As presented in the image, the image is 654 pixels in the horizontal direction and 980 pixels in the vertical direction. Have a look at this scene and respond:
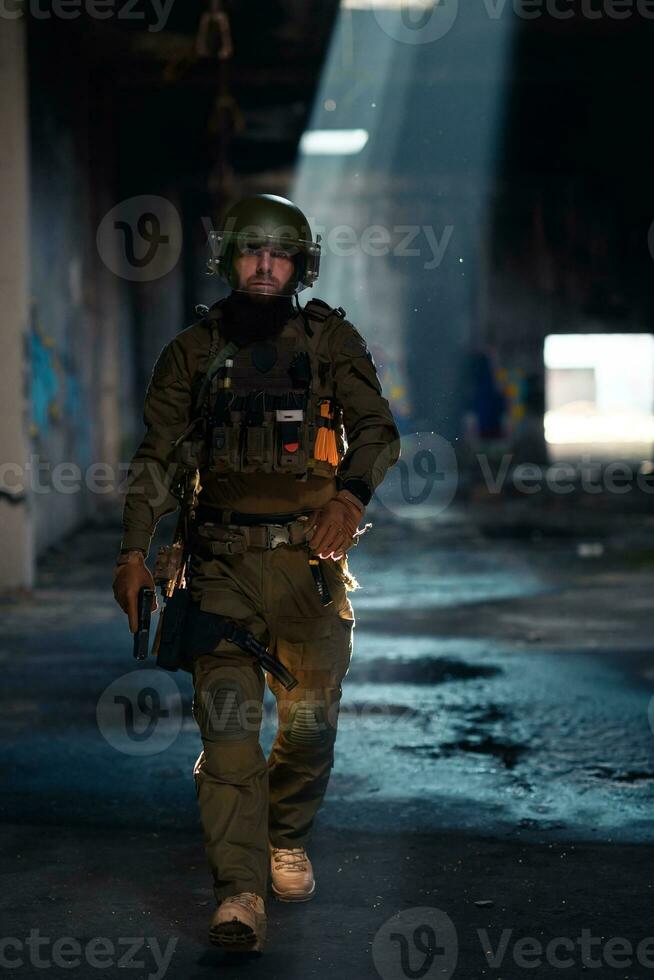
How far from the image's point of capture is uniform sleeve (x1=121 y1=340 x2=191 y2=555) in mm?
4086

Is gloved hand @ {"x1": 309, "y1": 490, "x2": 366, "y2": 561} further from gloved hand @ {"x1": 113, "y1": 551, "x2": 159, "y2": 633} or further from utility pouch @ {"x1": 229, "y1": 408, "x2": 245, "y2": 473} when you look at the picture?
gloved hand @ {"x1": 113, "y1": 551, "x2": 159, "y2": 633}

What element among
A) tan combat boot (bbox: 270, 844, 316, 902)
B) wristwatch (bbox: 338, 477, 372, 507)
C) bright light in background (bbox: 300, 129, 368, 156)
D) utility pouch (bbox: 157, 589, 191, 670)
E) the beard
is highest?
bright light in background (bbox: 300, 129, 368, 156)

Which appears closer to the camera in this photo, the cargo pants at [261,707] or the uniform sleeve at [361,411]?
the cargo pants at [261,707]

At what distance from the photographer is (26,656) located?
8.39 meters

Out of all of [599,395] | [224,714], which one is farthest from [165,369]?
[599,395]

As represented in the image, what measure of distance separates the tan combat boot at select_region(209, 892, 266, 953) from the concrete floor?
0.16ft

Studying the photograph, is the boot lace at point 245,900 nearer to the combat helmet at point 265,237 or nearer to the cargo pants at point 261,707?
the cargo pants at point 261,707

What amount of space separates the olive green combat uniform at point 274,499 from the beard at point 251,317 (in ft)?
0.10

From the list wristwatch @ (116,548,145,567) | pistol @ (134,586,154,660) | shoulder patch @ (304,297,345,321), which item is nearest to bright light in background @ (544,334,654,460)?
shoulder patch @ (304,297,345,321)

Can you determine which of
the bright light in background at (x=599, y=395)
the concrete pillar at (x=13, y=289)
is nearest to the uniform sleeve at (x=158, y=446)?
the concrete pillar at (x=13, y=289)

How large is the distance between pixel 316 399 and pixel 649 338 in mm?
24624

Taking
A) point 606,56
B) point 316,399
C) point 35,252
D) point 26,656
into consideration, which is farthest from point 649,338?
point 316,399

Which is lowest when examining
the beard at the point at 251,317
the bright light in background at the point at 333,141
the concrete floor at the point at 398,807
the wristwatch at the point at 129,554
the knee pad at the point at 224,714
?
the concrete floor at the point at 398,807

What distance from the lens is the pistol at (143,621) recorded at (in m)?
3.89
